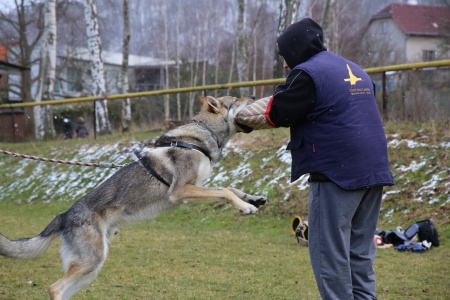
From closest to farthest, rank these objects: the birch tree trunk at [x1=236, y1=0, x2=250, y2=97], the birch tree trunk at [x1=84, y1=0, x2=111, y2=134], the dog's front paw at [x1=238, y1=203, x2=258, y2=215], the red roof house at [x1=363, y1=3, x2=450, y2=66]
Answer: the dog's front paw at [x1=238, y1=203, x2=258, y2=215] → the birch tree trunk at [x1=84, y1=0, x2=111, y2=134] → the birch tree trunk at [x1=236, y1=0, x2=250, y2=97] → the red roof house at [x1=363, y1=3, x2=450, y2=66]

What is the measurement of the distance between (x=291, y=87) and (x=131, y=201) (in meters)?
2.06

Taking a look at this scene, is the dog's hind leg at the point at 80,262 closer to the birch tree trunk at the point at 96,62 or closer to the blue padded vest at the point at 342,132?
the blue padded vest at the point at 342,132

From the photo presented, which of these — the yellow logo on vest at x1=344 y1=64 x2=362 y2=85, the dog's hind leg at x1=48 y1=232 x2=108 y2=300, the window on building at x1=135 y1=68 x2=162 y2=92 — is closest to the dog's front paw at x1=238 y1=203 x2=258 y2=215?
the dog's hind leg at x1=48 y1=232 x2=108 y2=300

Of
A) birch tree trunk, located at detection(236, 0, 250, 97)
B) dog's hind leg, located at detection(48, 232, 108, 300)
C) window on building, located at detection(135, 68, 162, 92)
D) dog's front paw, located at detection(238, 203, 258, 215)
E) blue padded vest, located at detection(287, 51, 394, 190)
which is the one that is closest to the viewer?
blue padded vest, located at detection(287, 51, 394, 190)

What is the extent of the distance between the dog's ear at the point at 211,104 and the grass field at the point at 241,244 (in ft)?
6.07

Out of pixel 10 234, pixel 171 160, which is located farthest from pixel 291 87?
pixel 10 234

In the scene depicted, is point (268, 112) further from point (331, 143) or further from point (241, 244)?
point (241, 244)

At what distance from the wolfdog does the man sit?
112cm

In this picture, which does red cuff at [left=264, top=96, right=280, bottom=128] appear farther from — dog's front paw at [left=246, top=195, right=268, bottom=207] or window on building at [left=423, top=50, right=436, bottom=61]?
window on building at [left=423, top=50, right=436, bottom=61]

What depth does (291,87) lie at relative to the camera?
388 centimetres

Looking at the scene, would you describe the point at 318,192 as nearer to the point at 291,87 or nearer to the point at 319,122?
the point at 319,122

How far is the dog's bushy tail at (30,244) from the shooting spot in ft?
17.1

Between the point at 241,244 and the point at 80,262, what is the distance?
13.0 feet

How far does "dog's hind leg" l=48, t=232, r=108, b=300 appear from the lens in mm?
5097
